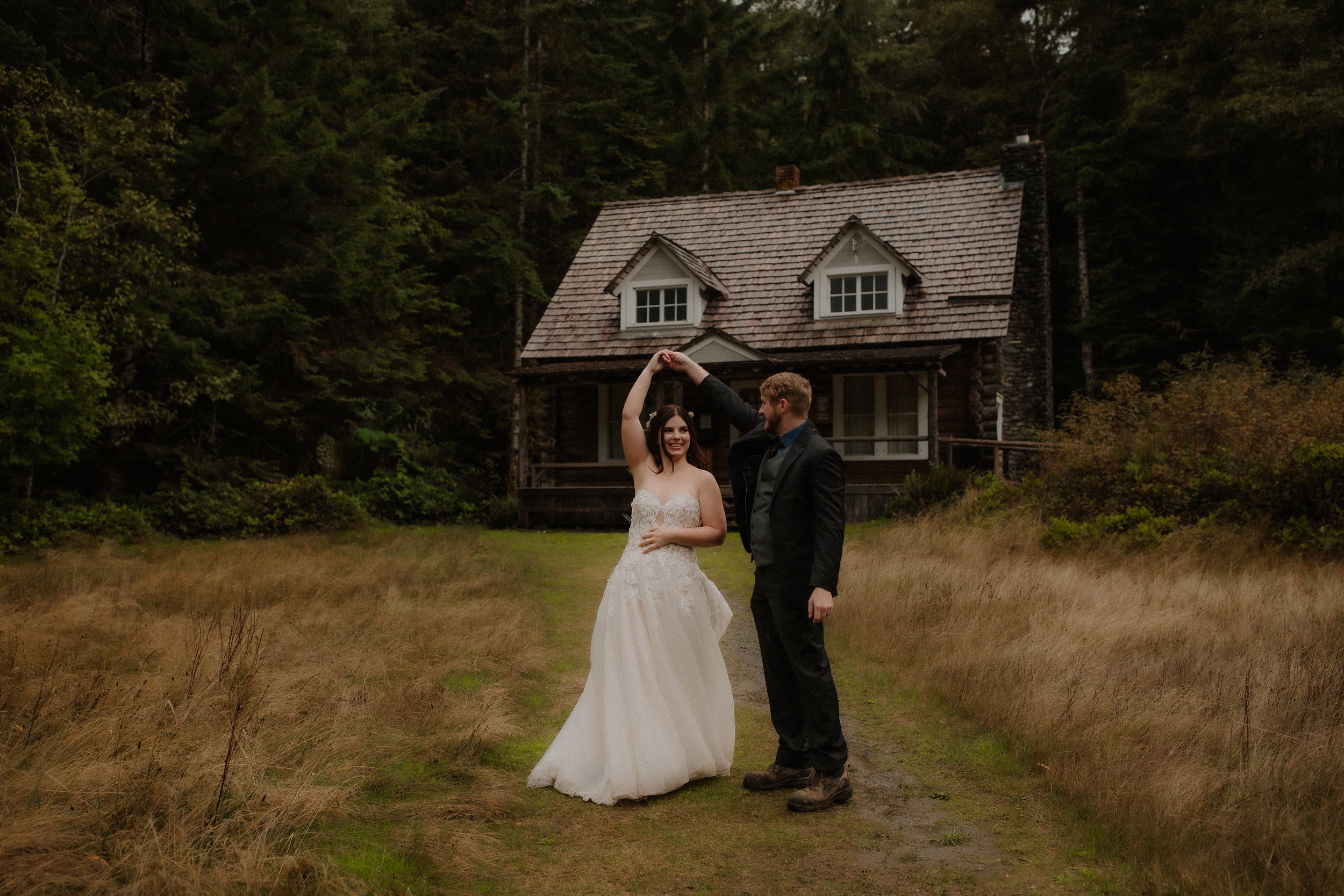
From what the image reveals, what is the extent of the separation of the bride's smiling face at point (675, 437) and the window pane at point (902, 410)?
1476 centimetres

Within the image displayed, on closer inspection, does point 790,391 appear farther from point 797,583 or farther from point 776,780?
point 776,780

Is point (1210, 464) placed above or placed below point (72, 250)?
below

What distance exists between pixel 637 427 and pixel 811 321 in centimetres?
1484

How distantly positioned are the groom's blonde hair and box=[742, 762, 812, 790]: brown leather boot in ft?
6.08

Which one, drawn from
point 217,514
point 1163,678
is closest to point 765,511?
point 1163,678

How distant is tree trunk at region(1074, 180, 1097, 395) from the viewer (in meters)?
28.3

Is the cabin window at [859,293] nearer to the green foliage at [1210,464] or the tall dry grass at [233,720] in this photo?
the green foliage at [1210,464]

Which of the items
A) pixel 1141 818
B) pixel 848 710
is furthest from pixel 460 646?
pixel 1141 818

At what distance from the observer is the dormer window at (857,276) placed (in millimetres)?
19125

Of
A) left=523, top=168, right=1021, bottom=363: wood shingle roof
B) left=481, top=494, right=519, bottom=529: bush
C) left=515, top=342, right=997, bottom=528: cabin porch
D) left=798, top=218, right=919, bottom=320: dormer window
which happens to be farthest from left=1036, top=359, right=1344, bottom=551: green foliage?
left=481, top=494, right=519, bottom=529: bush

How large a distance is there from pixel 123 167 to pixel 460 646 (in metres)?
14.1

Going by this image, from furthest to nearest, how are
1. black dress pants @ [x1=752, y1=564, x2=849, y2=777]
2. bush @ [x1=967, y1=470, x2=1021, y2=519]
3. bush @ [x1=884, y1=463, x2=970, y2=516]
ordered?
bush @ [x1=884, y1=463, x2=970, y2=516], bush @ [x1=967, y1=470, x2=1021, y2=519], black dress pants @ [x1=752, y1=564, x2=849, y2=777]

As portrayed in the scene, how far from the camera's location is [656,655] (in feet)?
16.7

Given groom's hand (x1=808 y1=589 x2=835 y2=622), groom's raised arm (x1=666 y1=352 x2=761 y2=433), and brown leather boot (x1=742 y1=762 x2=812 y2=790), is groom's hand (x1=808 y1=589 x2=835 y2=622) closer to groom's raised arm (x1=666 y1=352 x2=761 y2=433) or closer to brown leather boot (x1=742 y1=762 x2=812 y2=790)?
brown leather boot (x1=742 y1=762 x2=812 y2=790)
